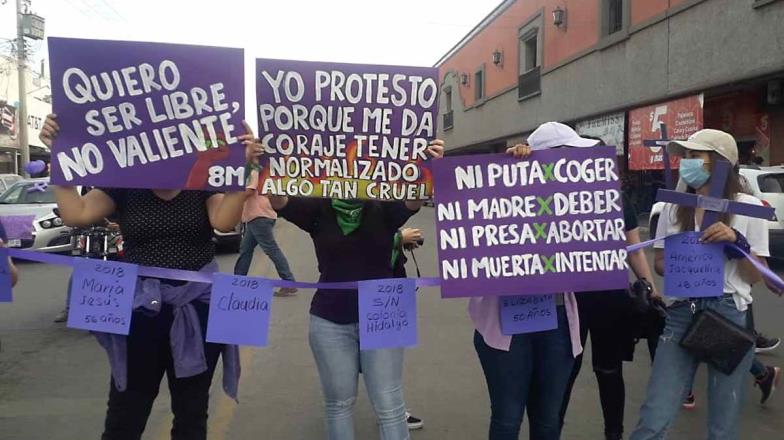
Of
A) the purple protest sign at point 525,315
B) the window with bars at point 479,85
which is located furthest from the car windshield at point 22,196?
the window with bars at point 479,85

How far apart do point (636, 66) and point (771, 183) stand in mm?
7661

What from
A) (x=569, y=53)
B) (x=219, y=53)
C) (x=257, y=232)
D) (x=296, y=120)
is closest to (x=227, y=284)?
(x=296, y=120)

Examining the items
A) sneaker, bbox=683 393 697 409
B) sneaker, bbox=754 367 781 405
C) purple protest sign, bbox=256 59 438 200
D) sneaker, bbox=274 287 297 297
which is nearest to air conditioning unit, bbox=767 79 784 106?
sneaker, bbox=274 287 297 297

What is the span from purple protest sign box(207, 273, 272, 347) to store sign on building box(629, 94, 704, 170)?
1343cm

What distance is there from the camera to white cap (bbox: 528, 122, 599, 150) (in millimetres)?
3020

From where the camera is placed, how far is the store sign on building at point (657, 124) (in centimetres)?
1599

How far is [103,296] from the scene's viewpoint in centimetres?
281

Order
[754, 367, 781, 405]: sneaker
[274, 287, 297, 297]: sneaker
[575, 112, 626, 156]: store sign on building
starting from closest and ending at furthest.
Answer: [754, 367, 781, 405]: sneaker
[274, 287, 297, 297]: sneaker
[575, 112, 626, 156]: store sign on building

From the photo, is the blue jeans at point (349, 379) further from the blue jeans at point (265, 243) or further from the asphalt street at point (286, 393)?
the blue jeans at point (265, 243)

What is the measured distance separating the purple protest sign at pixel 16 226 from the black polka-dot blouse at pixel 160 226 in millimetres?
723

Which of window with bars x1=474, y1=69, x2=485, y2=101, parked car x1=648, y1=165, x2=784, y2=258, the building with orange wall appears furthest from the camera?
window with bars x1=474, y1=69, x2=485, y2=101

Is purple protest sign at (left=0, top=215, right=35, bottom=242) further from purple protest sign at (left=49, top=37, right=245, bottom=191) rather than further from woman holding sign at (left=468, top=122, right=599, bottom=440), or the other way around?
woman holding sign at (left=468, top=122, right=599, bottom=440)

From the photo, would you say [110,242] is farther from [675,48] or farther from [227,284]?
[675,48]

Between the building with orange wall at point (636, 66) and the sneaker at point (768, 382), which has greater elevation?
the building with orange wall at point (636, 66)
